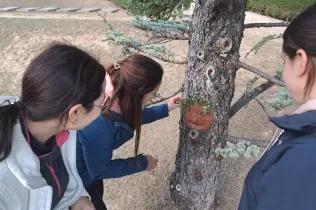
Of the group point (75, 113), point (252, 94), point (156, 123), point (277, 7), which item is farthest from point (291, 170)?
point (277, 7)

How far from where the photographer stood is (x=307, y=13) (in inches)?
44.1

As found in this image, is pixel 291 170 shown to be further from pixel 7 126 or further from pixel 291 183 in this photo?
pixel 7 126

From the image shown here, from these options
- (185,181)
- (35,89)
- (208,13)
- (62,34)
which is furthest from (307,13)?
(62,34)

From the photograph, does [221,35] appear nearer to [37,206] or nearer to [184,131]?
[184,131]

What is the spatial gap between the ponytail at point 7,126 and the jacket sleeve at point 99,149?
528mm

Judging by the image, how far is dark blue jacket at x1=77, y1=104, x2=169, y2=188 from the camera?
176cm

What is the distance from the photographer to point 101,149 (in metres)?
1.77

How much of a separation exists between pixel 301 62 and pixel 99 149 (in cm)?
103

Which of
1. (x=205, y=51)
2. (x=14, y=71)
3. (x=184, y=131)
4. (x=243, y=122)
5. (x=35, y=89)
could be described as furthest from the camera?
(x=14, y=71)

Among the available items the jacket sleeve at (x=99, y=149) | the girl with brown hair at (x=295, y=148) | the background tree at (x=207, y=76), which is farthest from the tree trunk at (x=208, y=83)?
the girl with brown hair at (x=295, y=148)

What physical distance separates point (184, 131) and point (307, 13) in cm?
120

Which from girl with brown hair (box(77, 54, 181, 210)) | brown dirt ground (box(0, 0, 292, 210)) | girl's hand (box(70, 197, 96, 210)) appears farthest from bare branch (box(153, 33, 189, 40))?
girl's hand (box(70, 197, 96, 210))

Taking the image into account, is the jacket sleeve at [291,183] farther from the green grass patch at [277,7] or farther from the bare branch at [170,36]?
the green grass patch at [277,7]

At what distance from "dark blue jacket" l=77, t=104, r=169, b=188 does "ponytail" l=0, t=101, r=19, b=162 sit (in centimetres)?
53
